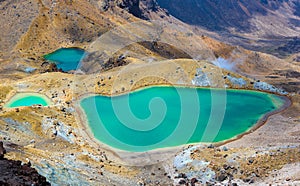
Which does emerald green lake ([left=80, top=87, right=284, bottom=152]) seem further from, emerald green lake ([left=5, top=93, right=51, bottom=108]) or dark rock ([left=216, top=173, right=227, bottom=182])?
dark rock ([left=216, top=173, right=227, bottom=182])

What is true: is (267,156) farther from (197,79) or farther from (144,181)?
(197,79)

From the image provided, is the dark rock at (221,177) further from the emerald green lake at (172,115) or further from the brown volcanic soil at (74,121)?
the emerald green lake at (172,115)

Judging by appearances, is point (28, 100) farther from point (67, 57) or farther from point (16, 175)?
point (67, 57)

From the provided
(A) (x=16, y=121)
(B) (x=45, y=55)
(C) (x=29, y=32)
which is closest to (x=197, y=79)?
(A) (x=16, y=121)

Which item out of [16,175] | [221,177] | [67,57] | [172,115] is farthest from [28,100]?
[67,57]

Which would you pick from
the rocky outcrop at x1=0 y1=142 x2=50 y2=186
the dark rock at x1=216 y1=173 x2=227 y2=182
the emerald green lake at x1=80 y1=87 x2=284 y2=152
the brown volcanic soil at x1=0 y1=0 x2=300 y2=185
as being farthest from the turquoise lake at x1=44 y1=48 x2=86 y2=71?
the rocky outcrop at x1=0 y1=142 x2=50 y2=186

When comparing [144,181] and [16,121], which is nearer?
[144,181]
